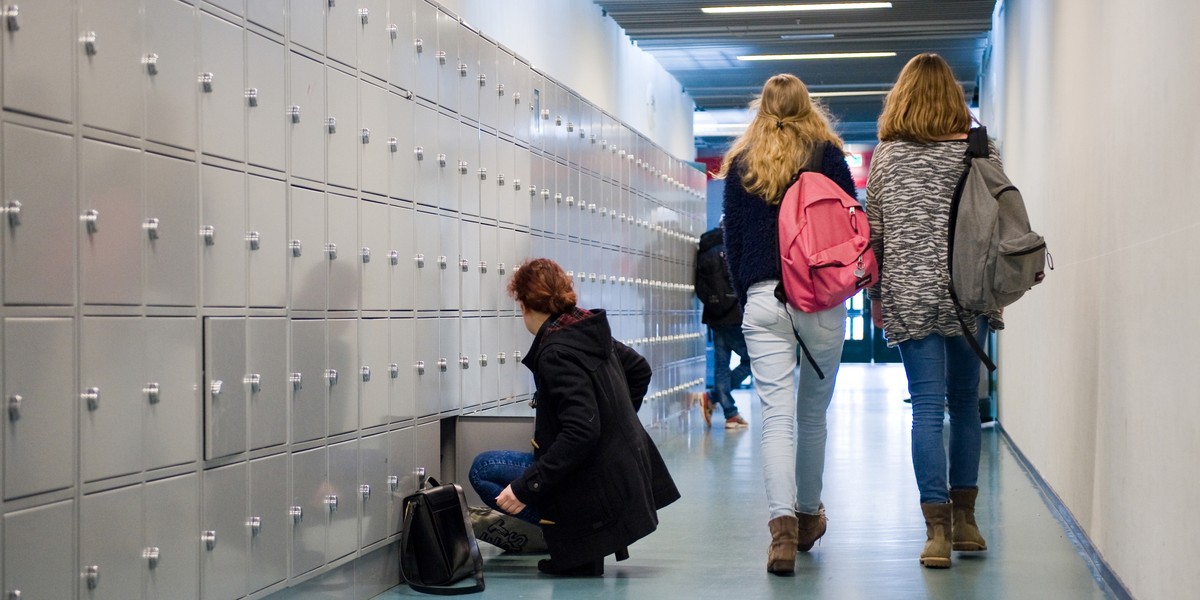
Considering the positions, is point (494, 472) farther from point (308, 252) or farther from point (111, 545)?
point (111, 545)

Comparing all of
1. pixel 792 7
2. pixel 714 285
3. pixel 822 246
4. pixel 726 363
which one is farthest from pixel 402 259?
pixel 792 7

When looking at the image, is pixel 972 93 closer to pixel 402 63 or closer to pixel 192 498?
pixel 402 63

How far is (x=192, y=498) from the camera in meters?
2.93

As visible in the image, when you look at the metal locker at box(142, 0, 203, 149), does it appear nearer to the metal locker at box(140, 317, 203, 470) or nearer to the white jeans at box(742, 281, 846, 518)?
the metal locker at box(140, 317, 203, 470)

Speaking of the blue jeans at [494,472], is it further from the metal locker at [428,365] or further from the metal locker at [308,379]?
the metal locker at [308,379]

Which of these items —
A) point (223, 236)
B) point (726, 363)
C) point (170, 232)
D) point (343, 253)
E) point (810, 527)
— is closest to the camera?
point (170, 232)

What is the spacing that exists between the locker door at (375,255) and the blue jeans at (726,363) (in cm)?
601

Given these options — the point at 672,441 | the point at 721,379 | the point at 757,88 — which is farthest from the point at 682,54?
the point at 672,441

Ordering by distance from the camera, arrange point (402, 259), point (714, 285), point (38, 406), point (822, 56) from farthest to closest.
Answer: point (822, 56) → point (714, 285) → point (402, 259) → point (38, 406)

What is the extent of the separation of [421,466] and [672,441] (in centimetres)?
448

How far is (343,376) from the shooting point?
12.4ft

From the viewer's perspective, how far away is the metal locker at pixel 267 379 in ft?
10.6

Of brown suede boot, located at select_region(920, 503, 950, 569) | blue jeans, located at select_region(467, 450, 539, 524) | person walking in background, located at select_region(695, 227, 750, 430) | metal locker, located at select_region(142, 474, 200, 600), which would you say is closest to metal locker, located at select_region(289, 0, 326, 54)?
metal locker, located at select_region(142, 474, 200, 600)

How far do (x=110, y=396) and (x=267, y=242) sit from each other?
0.81 meters
